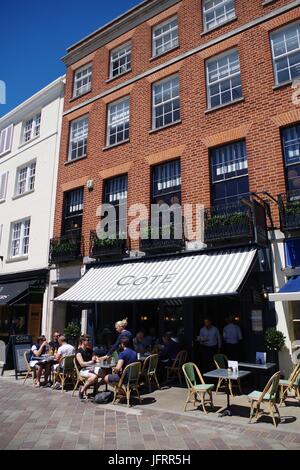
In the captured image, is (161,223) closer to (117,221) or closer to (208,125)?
(117,221)

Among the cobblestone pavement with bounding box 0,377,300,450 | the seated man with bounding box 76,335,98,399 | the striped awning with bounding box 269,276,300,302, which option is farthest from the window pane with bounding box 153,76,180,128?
the cobblestone pavement with bounding box 0,377,300,450

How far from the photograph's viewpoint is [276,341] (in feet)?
28.4

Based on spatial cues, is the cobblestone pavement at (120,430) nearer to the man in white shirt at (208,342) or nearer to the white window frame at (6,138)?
the man in white shirt at (208,342)

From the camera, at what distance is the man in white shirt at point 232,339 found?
9.73m

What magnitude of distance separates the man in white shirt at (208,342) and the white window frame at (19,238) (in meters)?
9.91

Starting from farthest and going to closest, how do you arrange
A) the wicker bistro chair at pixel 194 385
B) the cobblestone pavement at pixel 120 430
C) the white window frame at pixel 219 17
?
the white window frame at pixel 219 17 → the wicker bistro chair at pixel 194 385 → the cobblestone pavement at pixel 120 430

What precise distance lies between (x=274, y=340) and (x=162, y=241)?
4518 millimetres

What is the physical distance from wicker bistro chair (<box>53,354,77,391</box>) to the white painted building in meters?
4.99

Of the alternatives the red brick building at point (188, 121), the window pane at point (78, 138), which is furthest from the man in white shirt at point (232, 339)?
the window pane at point (78, 138)

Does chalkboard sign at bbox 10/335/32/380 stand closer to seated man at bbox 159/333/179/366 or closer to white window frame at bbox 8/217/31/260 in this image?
seated man at bbox 159/333/179/366

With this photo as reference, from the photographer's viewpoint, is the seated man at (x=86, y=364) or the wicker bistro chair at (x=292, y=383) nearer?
the wicker bistro chair at (x=292, y=383)

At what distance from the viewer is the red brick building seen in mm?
10188

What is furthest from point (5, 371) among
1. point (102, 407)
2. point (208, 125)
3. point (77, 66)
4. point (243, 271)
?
point (77, 66)

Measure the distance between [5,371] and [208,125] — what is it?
443 inches
